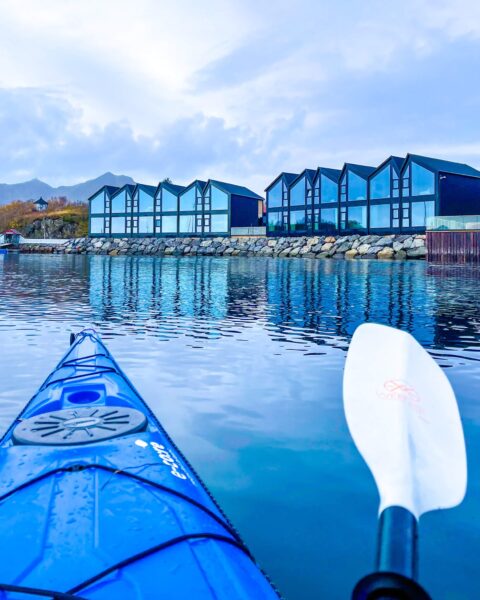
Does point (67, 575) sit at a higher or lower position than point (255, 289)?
lower

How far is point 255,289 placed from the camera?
20438 millimetres

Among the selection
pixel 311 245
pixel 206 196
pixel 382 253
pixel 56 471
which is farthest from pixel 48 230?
pixel 56 471

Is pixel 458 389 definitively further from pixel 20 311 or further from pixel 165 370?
pixel 20 311

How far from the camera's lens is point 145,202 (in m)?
62.9

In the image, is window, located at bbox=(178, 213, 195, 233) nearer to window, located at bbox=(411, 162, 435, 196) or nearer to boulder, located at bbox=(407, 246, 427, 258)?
window, located at bbox=(411, 162, 435, 196)

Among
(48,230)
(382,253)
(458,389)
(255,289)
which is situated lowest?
(458,389)

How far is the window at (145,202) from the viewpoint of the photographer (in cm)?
6253

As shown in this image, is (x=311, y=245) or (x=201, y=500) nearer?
(x=201, y=500)

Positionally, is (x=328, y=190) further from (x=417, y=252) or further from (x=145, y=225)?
(x=145, y=225)

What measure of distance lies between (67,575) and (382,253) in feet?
145

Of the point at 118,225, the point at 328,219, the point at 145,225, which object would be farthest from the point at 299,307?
the point at 118,225

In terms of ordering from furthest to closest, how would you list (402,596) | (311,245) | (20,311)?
(311,245)
(20,311)
(402,596)

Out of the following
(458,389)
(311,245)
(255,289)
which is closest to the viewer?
(458,389)

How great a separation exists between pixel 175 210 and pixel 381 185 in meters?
23.2
